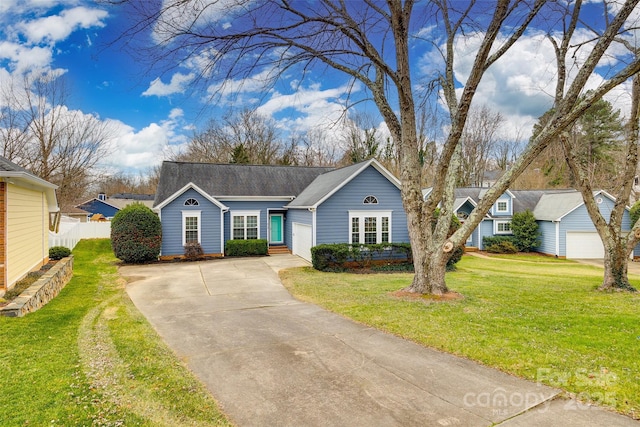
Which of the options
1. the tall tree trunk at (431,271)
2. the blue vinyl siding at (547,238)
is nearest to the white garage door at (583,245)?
the blue vinyl siding at (547,238)

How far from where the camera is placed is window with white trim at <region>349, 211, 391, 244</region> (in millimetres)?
17375

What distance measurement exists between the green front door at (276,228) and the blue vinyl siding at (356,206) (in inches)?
209

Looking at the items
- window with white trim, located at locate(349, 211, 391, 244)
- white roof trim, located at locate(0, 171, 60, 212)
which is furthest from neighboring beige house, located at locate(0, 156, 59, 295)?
window with white trim, located at locate(349, 211, 391, 244)

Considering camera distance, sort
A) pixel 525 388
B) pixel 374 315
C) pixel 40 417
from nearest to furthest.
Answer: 1. pixel 40 417
2. pixel 525 388
3. pixel 374 315

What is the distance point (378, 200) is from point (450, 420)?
1446cm

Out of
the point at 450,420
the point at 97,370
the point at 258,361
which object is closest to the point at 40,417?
the point at 97,370

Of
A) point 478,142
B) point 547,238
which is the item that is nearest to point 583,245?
point 547,238

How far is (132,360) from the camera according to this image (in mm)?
5047

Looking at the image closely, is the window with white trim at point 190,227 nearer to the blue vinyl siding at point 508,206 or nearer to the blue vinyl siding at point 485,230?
the blue vinyl siding at point 485,230

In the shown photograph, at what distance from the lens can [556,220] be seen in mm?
25062

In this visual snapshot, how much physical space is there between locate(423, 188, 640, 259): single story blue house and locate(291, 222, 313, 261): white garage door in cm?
1283

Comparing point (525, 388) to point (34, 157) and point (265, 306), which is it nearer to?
point (265, 306)

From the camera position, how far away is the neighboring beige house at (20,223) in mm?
8008

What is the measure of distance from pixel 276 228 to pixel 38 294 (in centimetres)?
1409
